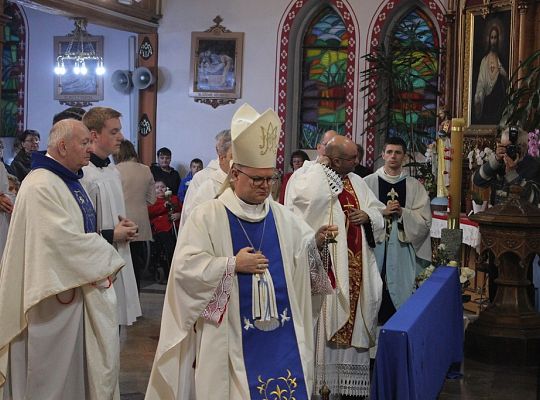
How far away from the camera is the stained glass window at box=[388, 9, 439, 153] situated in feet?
41.7

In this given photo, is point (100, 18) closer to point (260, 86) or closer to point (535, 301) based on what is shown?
point (260, 86)

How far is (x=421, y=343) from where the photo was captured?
4.07m

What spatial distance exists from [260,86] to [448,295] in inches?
340

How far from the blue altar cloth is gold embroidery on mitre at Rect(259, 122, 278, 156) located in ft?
2.92

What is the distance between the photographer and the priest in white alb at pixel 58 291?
13.5 feet

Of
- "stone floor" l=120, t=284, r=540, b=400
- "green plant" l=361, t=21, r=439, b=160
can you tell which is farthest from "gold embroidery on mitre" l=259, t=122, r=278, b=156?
"green plant" l=361, t=21, r=439, b=160

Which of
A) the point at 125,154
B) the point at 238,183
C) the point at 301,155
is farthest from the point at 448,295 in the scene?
the point at 301,155

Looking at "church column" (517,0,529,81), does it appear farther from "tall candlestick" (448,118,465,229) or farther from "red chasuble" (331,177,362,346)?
"red chasuble" (331,177,362,346)

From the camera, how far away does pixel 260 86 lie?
13719mm

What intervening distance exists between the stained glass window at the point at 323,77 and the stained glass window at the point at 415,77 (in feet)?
3.07

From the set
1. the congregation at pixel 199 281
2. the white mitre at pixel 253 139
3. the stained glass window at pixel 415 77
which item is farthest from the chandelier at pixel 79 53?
the white mitre at pixel 253 139

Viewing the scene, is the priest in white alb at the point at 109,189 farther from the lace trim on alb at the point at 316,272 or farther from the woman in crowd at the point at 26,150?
the woman in crowd at the point at 26,150

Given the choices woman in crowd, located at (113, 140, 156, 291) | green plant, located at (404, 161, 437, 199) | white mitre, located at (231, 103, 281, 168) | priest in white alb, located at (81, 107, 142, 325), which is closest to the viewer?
white mitre, located at (231, 103, 281, 168)

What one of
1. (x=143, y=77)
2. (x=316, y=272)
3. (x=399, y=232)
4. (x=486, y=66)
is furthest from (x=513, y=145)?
(x=143, y=77)
